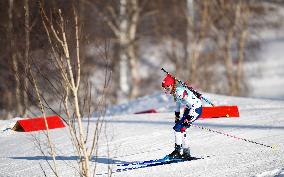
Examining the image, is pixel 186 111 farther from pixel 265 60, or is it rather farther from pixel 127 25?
pixel 265 60

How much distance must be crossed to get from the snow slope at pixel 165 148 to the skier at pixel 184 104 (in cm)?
25

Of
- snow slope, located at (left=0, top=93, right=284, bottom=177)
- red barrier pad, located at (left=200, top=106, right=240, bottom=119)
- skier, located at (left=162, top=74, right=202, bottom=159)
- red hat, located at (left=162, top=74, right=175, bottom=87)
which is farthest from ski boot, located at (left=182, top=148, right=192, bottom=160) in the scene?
red barrier pad, located at (left=200, top=106, right=240, bottom=119)

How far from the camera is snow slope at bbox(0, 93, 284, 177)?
1069 centimetres

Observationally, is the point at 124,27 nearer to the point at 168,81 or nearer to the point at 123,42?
the point at 123,42

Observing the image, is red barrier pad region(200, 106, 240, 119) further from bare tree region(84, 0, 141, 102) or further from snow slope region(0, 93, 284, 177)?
bare tree region(84, 0, 141, 102)

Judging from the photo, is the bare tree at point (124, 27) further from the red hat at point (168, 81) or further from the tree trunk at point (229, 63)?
the red hat at point (168, 81)

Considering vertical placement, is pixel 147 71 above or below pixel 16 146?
above

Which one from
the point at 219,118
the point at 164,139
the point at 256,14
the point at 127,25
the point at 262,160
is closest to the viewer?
the point at 262,160

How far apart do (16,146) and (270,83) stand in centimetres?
1976

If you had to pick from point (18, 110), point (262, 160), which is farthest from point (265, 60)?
point (262, 160)

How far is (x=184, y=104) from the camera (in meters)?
11.1

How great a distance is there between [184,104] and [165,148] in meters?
1.55

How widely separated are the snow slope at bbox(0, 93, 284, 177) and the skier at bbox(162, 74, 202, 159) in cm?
25

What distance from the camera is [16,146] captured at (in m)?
13.8
